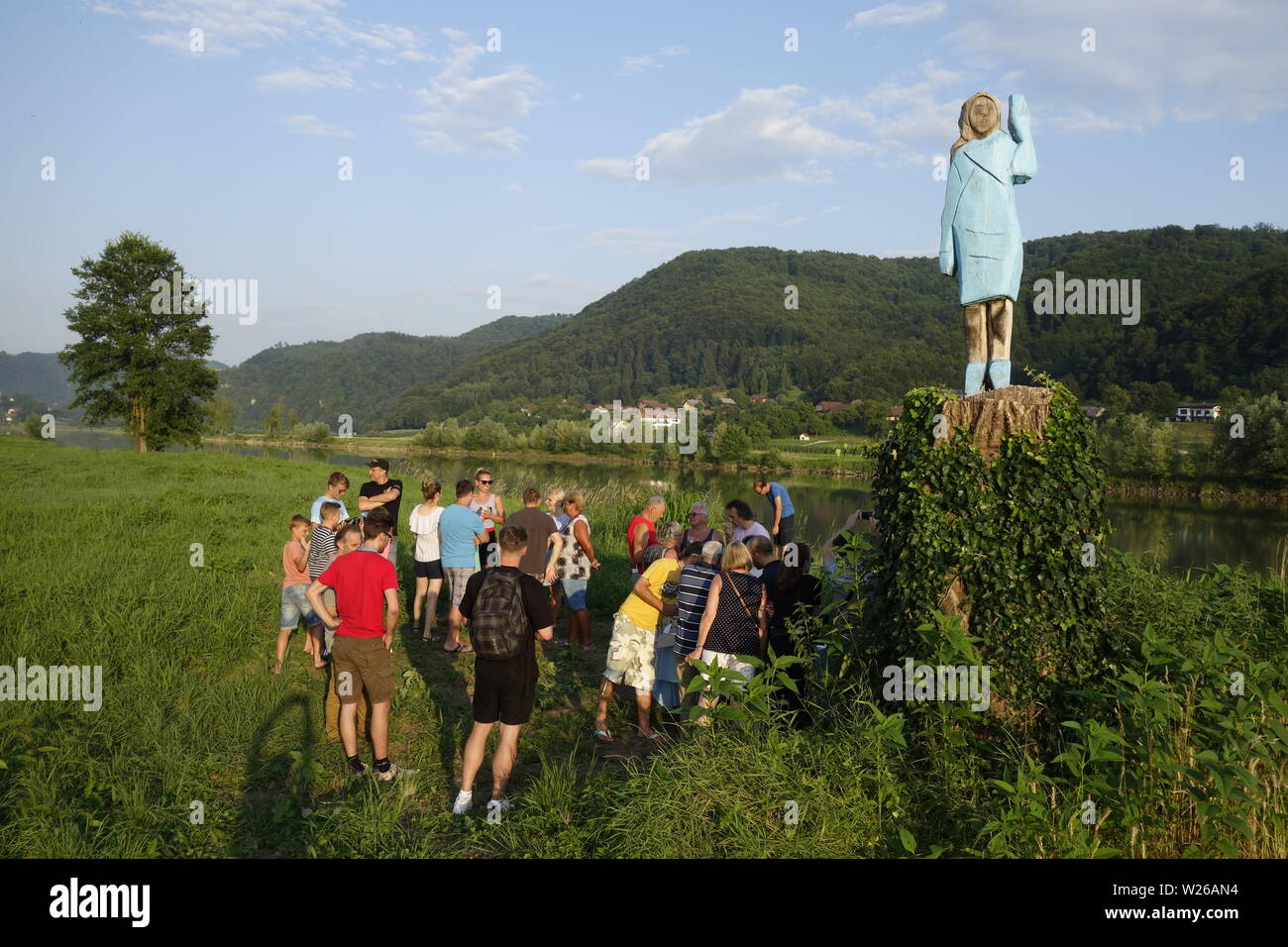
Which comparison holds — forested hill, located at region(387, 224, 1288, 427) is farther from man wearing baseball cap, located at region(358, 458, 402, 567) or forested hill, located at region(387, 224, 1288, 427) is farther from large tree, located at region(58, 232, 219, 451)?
large tree, located at region(58, 232, 219, 451)

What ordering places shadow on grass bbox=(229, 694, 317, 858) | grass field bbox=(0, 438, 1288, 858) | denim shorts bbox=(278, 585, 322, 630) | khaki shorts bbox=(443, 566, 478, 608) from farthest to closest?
khaki shorts bbox=(443, 566, 478, 608)
denim shorts bbox=(278, 585, 322, 630)
shadow on grass bbox=(229, 694, 317, 858)
grass field bbox=(0, 438, 1288, 858)

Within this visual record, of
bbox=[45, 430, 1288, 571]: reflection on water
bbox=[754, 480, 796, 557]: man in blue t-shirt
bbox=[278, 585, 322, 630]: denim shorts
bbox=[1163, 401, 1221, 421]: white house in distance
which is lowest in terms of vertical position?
bbox=[45, 430, 1288, 571]: reflection on water

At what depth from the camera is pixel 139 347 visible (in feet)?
116

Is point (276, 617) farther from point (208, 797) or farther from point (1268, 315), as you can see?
point (1268, 315)

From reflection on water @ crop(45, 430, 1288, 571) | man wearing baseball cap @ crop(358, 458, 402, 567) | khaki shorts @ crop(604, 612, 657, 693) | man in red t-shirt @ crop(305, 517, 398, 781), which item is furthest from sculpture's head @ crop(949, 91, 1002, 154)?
reflection on water @ crop(45, 430, 1288, 571)

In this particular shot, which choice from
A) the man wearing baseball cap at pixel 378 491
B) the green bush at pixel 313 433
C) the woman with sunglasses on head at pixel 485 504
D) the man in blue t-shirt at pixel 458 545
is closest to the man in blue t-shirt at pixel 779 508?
the woman with sunglasses on head at pixel 485 504

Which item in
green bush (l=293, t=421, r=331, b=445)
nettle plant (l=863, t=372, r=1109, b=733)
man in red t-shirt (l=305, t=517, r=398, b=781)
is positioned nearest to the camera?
nettle plant (l=863, t=372, r=1109, b=733)

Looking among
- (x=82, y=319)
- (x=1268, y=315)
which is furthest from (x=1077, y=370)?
(x=82, y=319)

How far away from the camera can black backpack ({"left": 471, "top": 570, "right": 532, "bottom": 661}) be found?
483 centimetres

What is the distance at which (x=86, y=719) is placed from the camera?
5543mm

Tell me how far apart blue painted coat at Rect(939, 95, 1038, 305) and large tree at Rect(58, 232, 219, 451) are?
36.9 metres

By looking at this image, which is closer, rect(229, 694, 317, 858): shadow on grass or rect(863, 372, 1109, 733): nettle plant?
rect(229, 694, 317, 858): shadow on grass

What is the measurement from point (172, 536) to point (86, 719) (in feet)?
23.6

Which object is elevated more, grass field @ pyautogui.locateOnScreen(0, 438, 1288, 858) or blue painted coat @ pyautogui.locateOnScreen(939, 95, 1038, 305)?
blue painted coat @ pyautogui.locateOnScreen(939, 95, 1038, 305)
